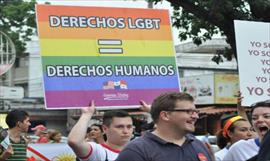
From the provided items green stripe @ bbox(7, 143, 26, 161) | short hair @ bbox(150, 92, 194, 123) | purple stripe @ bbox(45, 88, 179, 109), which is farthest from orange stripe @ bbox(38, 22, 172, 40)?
green stripe @ bbox(7, 143, 26, 161)

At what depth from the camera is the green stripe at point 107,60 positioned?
554 cm

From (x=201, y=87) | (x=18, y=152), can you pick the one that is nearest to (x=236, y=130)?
(x=18, y=152)

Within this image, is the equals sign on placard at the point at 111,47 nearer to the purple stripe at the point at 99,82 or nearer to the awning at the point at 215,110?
the purple stripe at the point at 99,82

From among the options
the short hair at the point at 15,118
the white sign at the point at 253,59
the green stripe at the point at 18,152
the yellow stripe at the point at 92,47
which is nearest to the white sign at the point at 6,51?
the short hair at the point at 15,118

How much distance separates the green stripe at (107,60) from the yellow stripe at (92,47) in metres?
0.04

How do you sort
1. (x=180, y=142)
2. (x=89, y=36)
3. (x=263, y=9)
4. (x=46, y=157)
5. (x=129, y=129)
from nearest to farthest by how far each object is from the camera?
(x=180, y=142), (x=129, y=129), (x=89, y=36), (x=46, y=157), (x=263, y=9)

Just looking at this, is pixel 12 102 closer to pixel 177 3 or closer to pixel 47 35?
pixel 177 3

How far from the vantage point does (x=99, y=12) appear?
5949 mm

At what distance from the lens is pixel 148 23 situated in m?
6.11

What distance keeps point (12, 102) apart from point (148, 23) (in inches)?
1213

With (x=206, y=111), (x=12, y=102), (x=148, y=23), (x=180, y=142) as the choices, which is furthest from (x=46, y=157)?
(x=12, y=102)

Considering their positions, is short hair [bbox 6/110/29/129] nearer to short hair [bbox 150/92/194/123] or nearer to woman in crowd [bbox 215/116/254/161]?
woman in crowd [bbox 215/116/254/161]

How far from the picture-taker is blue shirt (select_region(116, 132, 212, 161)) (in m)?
3.76

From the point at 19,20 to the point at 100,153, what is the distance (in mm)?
→ 25859
